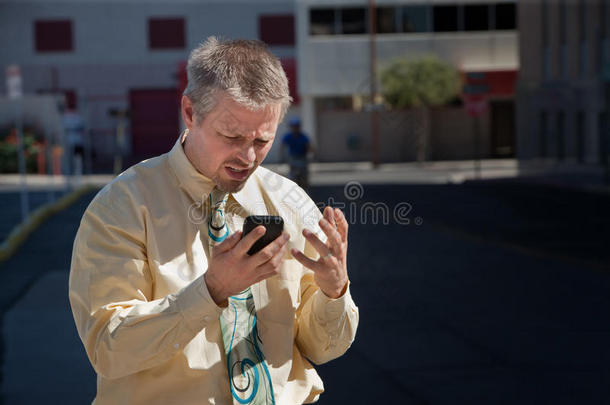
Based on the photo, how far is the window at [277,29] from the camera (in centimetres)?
4544

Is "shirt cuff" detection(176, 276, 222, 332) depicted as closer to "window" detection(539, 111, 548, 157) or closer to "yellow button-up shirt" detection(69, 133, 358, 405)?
"yellow button-up shirt" detection(69, 133, 358, 405)

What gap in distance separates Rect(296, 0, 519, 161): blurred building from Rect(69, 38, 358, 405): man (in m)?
39.0

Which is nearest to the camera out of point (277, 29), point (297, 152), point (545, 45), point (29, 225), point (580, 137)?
point (29, 225)

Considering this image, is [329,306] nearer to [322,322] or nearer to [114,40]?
[322,322]

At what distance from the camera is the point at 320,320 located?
2.52 metres

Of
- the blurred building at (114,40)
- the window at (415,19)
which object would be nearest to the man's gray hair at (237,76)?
the window at (415,19)

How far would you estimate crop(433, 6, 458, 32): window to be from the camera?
138ft

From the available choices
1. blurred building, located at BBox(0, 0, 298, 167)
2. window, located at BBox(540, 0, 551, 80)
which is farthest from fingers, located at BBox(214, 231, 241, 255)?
blurred building, located at BBox(0, 0, 298, 167)

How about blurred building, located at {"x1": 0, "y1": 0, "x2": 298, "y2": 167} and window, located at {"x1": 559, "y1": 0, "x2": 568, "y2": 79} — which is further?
blurred building, located at {"x1": 0, "y1": 0, "x2": 298, "y2": 167}

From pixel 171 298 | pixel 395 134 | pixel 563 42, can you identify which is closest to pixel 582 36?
pixel 563 42

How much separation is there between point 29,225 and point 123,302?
Result: 45.6 feet

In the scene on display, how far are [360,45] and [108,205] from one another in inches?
1583

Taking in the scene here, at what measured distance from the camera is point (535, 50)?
3644 centimetres

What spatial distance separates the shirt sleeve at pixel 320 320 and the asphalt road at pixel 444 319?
306 centimetres
